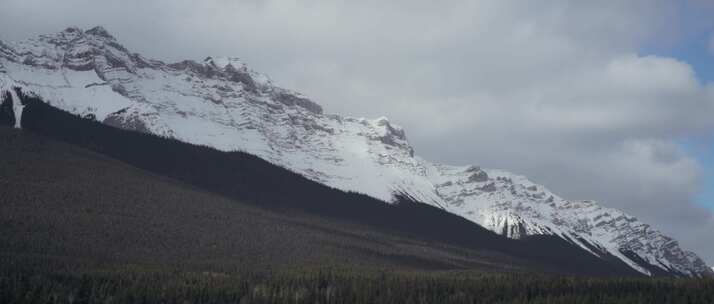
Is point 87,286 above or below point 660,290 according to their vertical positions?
below

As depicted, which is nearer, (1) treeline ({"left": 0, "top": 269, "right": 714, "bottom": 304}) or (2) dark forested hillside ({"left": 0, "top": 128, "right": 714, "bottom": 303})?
(1) treeline ({"left": 0, "top": 269, "right": 714, "bottom": 304})

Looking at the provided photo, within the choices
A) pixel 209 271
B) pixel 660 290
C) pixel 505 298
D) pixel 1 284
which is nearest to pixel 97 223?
pixel 209 271

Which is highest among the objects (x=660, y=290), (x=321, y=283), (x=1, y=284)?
(x=660, y=290)

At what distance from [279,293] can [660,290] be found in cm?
7146

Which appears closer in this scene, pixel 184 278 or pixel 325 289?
pixel 184 278

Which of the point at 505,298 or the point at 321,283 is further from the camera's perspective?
the point at 321,283

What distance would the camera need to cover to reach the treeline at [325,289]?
126000mm

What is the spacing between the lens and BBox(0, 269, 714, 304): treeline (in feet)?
413

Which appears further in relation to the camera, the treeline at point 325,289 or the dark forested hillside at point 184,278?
the dark forested hillside at point 184,278

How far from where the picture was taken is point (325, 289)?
15262cm

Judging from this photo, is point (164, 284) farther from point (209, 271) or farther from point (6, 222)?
point (6, 222)

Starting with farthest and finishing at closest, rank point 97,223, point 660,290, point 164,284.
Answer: point 97,223 → point 660,290 → point 164,284

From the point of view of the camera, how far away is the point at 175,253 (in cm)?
18738

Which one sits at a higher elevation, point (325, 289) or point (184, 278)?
point (325, 289)
